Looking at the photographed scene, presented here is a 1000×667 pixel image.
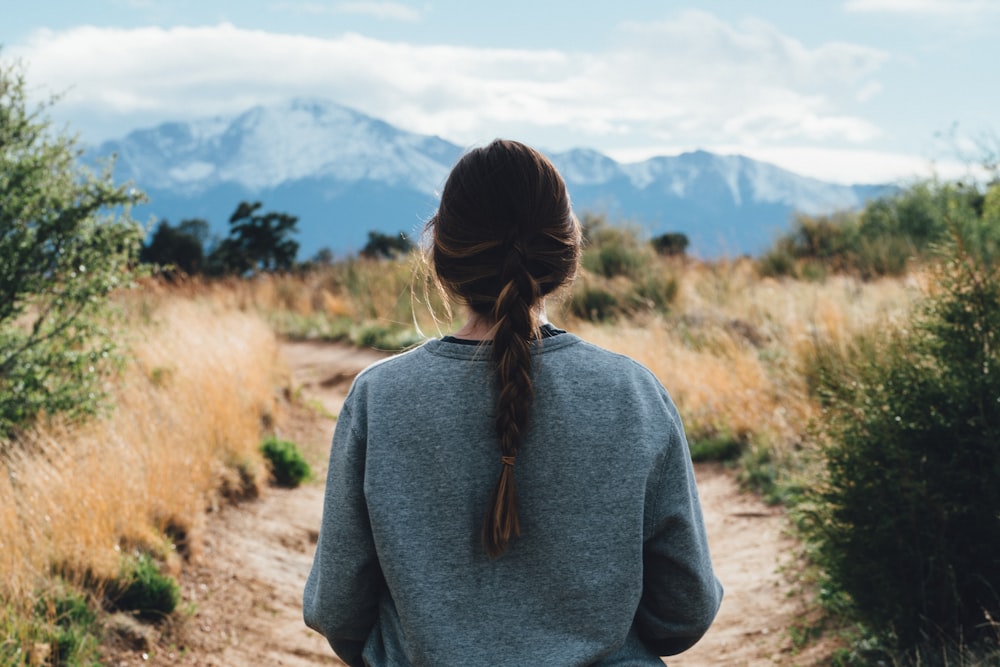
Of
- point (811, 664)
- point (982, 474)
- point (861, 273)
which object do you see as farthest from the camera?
point (861, 273)

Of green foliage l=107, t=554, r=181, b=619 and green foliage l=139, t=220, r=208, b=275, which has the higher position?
green foliage l=107, t=554, r=181, b=619

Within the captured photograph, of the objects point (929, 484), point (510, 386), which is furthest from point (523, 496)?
point (929, 484)

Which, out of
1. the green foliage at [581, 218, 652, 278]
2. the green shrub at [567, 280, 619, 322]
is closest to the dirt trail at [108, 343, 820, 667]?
the green shrub at [567, 280, 619, 322]

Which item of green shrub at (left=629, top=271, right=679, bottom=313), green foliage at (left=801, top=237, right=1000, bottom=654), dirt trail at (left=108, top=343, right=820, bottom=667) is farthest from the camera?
green shrub at (left=629, top=271, right=679, bottom=313)

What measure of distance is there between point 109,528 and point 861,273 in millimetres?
13301

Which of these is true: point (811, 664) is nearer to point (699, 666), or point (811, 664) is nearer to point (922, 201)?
point (699, 666)

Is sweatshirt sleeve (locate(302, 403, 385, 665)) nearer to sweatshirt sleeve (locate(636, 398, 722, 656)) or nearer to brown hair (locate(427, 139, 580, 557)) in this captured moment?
brown hair (locate(427, 139, 580, 557))

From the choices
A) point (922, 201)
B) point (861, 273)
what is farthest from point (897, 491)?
point (922, 201)

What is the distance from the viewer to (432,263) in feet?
5.78

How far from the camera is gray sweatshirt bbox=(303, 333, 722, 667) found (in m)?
1.62

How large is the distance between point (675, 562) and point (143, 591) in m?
3.25

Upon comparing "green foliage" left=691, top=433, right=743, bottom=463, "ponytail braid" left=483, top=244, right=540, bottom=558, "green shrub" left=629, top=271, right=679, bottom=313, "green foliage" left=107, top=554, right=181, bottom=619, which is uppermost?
"ponytail braid" left=483, top=244, right=540, bottom=558

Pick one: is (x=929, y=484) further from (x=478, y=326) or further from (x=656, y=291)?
(x=656, y=291)

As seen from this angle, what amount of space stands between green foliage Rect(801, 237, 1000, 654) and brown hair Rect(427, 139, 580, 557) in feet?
8.09
